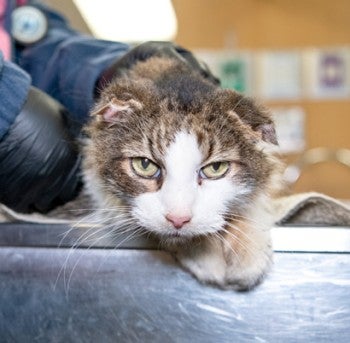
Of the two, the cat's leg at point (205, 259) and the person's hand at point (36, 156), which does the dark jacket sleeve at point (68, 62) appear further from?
the cat's leg at point (205, 259)

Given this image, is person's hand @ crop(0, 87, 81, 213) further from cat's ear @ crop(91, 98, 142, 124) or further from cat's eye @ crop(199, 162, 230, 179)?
cat's eye @ crop(199, 162, 230, 179)

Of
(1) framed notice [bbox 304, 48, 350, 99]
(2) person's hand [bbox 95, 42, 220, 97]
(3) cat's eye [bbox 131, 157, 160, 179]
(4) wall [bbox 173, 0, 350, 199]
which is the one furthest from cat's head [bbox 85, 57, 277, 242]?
(1) framed notice [bbox 304, 48, 350, 99]

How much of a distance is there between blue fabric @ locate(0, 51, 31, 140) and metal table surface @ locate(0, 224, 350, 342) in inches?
5.1

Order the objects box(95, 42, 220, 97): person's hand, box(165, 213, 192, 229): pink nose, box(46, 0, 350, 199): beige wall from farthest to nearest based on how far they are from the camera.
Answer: box(46, 0, 350, 199): beige wall
box(95, 42, 220, 97): person's hand
box(165, 213, 192, 229): pink nose

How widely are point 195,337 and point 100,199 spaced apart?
249 millimetres

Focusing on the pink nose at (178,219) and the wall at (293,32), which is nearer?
the pink nose at (178,219)

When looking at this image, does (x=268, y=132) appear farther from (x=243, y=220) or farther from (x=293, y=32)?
(x=293, y=32)

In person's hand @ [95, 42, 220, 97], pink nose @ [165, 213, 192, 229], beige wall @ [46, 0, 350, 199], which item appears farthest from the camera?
beige wall @ [46, 0, 350, 199]

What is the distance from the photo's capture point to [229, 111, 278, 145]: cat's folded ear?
75 cm

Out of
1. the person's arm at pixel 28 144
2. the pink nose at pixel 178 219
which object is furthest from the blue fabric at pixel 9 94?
the pink nose at pixel 178 219

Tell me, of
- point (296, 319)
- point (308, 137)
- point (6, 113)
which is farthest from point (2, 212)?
point (308, 137)

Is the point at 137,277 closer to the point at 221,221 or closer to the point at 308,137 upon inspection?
the point at 221,221

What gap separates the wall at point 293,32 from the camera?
11.2ft

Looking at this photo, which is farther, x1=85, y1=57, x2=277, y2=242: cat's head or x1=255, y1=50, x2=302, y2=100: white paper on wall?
x1=255, y1=50, x2=302, y2=100: white paper on wall
